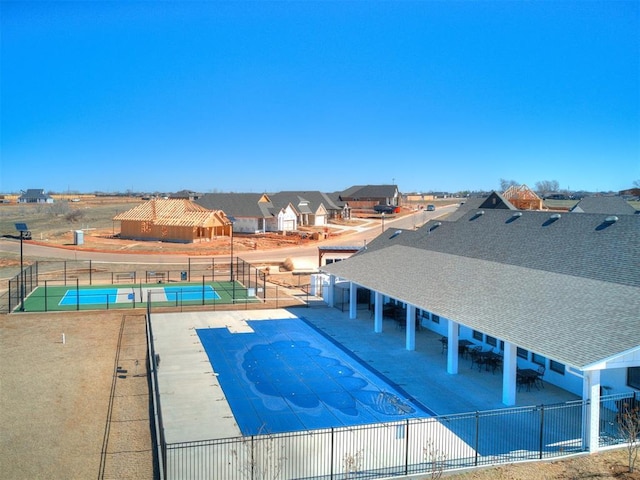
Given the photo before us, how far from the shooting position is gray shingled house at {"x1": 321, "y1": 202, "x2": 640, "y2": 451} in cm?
1667

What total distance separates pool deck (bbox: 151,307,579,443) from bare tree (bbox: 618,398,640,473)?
8.46 feet

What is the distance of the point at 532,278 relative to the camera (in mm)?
23625

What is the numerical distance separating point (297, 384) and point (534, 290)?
9.84m

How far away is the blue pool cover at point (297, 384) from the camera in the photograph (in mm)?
18797

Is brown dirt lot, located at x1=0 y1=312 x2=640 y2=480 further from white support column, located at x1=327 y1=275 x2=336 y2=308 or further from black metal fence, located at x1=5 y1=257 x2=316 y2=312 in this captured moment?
white support column, located at x1=327 y1=275 x2=336 y2=308

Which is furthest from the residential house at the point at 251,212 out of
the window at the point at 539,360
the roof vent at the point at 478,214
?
the window at the point at 539,360

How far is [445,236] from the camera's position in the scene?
3459cm

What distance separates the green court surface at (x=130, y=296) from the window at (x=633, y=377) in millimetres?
25316

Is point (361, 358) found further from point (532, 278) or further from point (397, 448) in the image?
point (397, 448)

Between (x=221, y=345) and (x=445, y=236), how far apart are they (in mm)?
15012

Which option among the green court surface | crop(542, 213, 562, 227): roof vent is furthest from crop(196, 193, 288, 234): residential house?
crop(542, 213, 562, 227): roof vent

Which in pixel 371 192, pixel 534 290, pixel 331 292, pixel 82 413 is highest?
pixel 371 192

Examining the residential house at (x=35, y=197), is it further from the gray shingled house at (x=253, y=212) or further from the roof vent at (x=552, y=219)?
the roof vent at (x=552, y=219)

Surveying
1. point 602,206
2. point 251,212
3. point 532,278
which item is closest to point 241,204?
point 251,212
